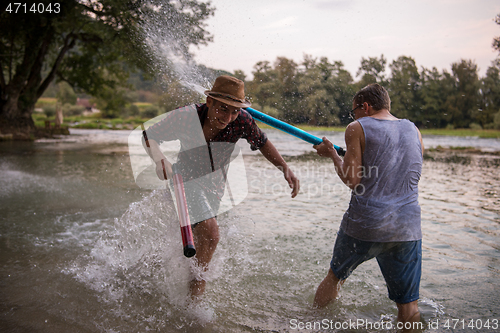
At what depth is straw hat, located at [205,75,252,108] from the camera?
9.76ft

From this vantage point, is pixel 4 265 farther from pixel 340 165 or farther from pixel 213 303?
pixel 340 165

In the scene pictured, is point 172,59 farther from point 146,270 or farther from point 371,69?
point 146,270

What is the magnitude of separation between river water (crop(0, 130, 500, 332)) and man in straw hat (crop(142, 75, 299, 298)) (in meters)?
0.31

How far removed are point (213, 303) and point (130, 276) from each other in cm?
102

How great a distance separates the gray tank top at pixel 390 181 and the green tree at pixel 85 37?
599 centimetres

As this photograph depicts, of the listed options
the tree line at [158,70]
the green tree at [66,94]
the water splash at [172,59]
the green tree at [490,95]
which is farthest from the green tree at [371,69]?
the green tree at [66,94]

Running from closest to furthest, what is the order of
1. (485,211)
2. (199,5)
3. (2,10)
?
(485,211) → (199,5) → (2,10)

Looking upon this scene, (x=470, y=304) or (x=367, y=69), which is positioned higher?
(x=367, y=69)

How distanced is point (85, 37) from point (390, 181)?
857 inches

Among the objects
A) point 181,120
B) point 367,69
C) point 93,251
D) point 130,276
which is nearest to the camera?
point 181,120

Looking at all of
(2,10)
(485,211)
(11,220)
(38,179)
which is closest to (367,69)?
(485,211)

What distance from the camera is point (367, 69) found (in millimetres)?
5828

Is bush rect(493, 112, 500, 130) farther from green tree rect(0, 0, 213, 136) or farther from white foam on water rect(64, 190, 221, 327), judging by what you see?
white foam on water rect(64, 190, 221, 327)

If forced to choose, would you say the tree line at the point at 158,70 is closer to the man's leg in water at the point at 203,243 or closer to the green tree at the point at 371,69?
the green tree at the point at 371,69
